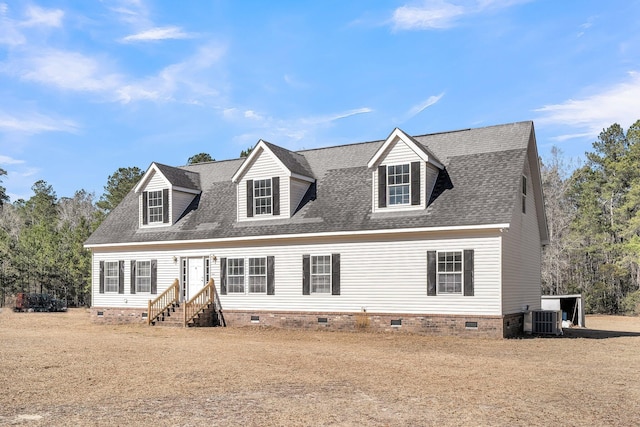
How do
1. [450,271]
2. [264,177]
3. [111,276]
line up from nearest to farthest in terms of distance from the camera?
[450,271] → [264,177] → [111,276]

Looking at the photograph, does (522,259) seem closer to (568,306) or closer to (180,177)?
(568,306)

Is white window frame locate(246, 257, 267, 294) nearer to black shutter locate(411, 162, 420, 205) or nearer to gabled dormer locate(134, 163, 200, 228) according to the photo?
gabled dormer locate(134, 163, 200, 228)

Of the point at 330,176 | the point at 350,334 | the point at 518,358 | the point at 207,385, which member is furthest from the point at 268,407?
the point at 330,176

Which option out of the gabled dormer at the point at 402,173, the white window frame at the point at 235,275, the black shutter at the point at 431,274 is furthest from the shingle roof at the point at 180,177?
the black shutter at the point at 431,274

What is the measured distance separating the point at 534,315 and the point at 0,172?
8188 cm

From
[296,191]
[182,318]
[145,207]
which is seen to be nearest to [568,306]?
[296,191]

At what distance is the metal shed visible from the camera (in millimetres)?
28156

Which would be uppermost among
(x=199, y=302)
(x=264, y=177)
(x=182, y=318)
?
(x=264, y=177)

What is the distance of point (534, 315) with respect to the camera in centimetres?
2261

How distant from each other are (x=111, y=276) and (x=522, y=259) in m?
19.0

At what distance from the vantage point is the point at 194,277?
26.9m

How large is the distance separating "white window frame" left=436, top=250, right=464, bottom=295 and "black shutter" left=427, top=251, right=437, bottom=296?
11 cm

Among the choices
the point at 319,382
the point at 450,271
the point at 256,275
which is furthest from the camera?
the point at 256,275

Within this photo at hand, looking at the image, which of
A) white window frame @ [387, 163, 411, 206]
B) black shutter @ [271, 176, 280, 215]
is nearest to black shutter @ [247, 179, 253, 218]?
black shutter @ [271, 176, 280, 215]
